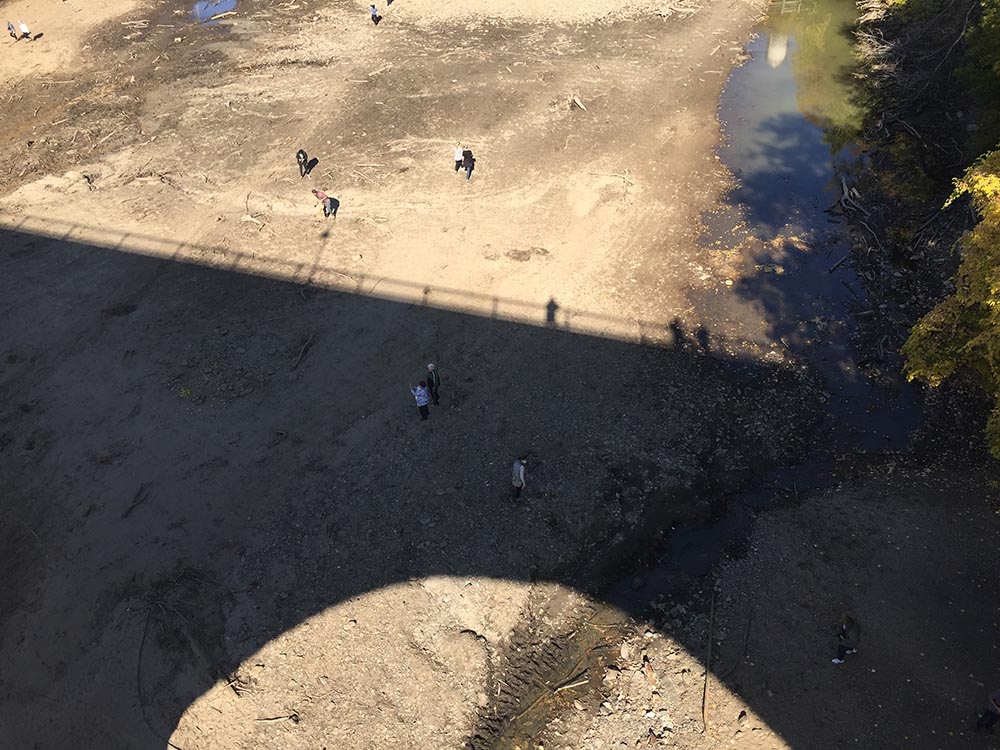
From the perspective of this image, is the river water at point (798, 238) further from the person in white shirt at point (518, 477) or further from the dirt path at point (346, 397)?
the person in white shirt at point (518, 477)

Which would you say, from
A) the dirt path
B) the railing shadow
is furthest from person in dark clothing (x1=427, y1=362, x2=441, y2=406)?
the railing shadow

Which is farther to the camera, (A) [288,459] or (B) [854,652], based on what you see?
(A) [288,459]

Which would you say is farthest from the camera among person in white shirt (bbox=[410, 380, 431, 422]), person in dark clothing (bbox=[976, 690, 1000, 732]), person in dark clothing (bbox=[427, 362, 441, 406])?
person in dark clothing (bbox=[427, 362, 441, 406])

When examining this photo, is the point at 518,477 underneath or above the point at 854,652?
above

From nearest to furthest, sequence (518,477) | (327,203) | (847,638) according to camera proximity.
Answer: (847,638) → (518,477) → (327,203)

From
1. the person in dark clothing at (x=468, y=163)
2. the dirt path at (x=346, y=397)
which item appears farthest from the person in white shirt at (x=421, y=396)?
the person in dark clothing at (x=468, y=163)

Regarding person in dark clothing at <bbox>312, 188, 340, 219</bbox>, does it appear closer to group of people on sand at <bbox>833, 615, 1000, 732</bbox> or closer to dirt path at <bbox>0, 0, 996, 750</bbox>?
dirt path at <bbox>0, 0, 996, 750</bbox>

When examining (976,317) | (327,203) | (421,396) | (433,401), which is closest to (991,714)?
(976,317)

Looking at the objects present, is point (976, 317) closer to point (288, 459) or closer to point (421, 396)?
point (421, 396)
